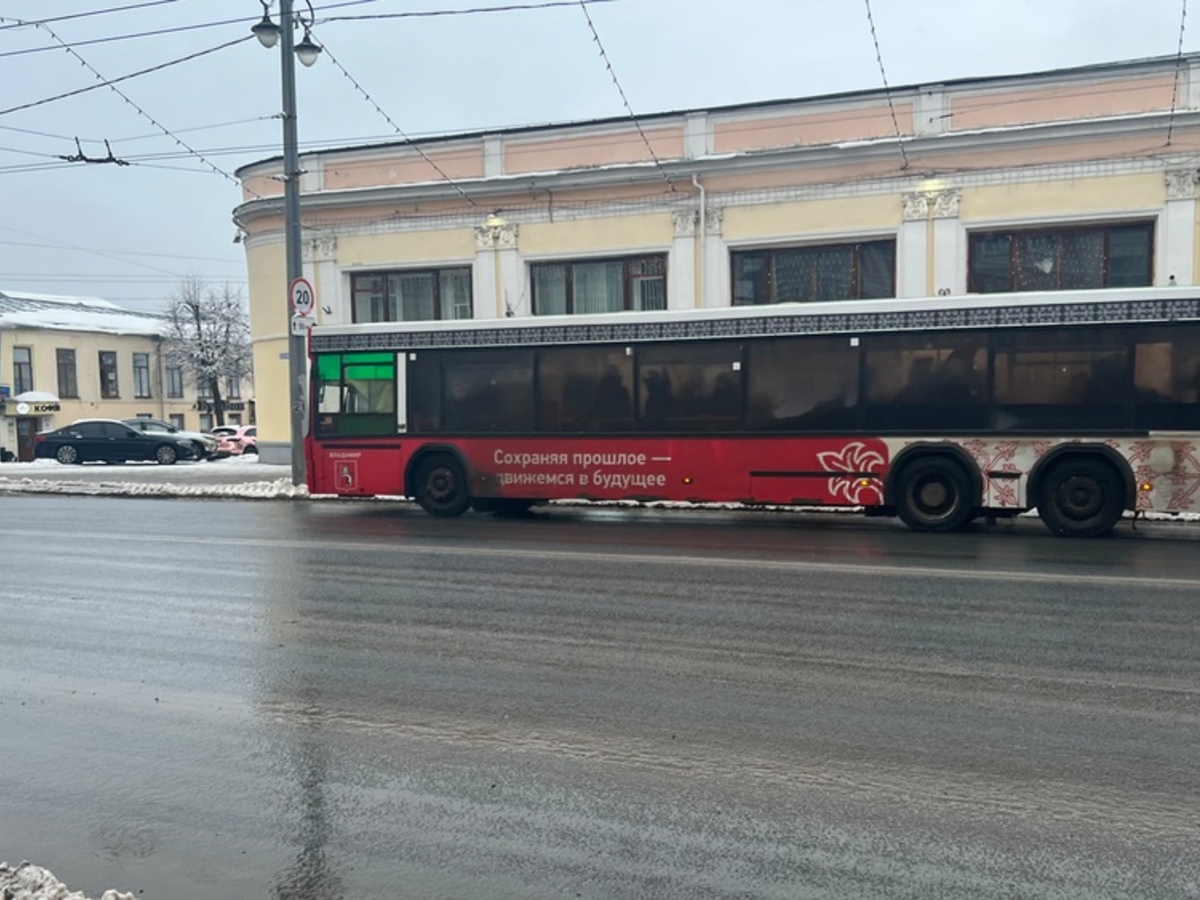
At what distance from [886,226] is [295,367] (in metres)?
12.4

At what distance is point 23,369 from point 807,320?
165 feet

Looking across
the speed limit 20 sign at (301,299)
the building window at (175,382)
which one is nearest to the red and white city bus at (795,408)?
the speed limit 20 sign at (301,299)

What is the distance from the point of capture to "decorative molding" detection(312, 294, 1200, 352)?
37.6 ft

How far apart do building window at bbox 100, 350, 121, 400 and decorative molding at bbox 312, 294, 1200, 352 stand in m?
45.5

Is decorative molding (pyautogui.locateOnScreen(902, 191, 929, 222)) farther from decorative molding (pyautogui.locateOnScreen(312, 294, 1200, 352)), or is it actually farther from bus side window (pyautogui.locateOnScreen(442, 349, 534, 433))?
bus side window (pyautogui.locateOnScreen(442, 349, 534, 433))

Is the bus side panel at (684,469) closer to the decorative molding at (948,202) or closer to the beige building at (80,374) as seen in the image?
the decorative molding at (948,202)

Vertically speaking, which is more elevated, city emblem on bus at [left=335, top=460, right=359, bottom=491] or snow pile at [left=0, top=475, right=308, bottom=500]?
city emblem on bus at [left=335, top=460, right=359, bottom=491]

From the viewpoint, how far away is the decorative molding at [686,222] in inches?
858

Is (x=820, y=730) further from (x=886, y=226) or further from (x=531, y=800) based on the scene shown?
(x=886, y=226)

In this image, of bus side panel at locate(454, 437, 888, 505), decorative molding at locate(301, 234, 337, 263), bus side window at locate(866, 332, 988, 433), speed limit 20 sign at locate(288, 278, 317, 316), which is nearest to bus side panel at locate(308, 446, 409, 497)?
bus side panel at locate(454, 437, 888, 505)

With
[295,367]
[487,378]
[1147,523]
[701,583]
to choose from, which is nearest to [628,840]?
[701,583]

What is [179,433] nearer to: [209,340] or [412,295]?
[412,295]

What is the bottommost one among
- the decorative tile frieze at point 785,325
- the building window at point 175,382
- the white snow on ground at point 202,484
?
the white snow on ground at point 202,484

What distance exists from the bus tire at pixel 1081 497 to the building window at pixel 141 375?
5521 cm
